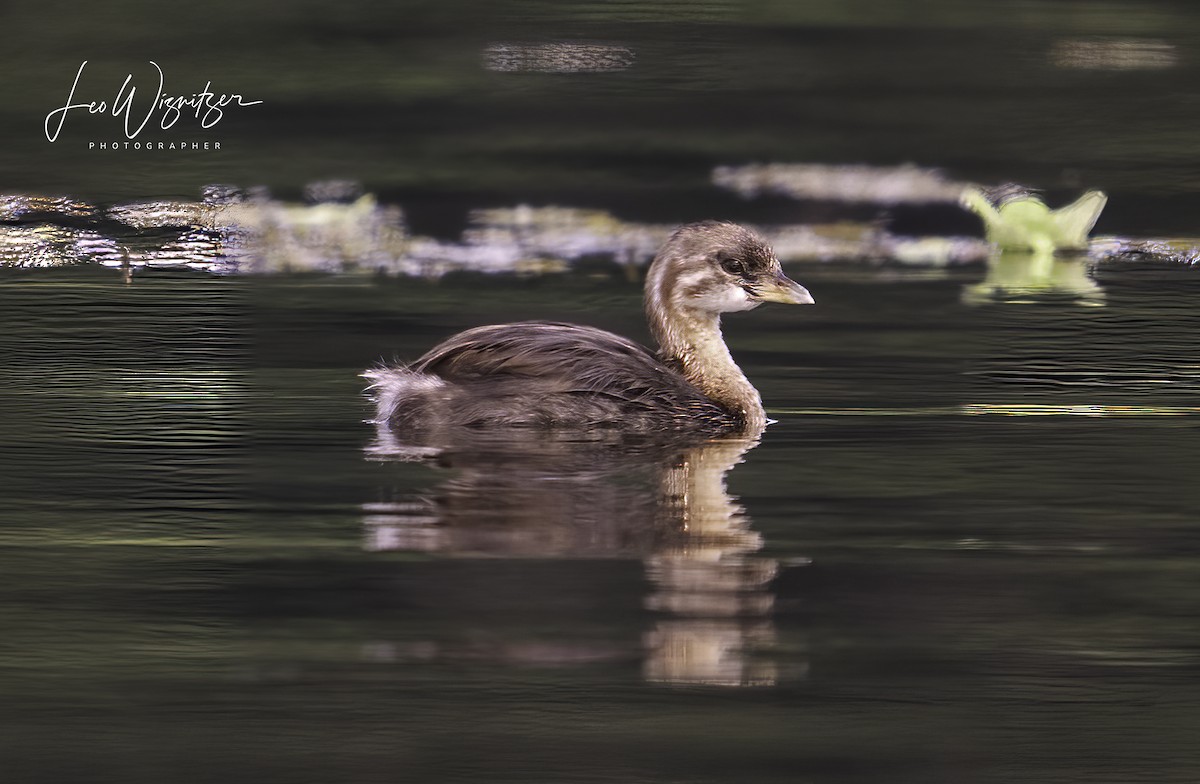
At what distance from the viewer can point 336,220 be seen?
1184 centimetres

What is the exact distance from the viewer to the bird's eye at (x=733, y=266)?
7.42 meters

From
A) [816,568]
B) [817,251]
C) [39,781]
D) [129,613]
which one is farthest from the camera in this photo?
[817,251]

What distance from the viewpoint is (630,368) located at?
275 inches

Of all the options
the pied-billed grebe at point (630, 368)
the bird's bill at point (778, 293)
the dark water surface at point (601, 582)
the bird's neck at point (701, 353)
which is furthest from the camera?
the bird's bill at point (778, 293)

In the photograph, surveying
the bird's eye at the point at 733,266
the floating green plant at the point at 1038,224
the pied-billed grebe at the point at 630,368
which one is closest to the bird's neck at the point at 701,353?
the pied-billed grebe at the point at 630,368

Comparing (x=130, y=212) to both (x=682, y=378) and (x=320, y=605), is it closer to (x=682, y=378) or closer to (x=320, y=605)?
(x=682, y=378)

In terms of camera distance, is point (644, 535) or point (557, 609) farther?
point (644, 535)

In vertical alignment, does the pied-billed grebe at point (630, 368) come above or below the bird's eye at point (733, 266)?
below

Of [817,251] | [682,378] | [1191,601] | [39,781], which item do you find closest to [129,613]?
[39,781]

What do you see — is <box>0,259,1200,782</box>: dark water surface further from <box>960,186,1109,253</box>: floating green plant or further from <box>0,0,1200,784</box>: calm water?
<box>960,186,1109,253</box>: floating green plant

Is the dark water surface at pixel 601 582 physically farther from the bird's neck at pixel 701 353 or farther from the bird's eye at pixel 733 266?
the bird's eye at pixel 733 266

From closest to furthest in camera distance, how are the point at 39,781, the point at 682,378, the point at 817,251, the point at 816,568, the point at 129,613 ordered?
the point at 39,781 → the point at 129,613 → the point at 816,568 → the point at 682,378 → the point at 817,251

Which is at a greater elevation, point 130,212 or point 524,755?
point 130,212

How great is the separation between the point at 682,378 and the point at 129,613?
3131mm
